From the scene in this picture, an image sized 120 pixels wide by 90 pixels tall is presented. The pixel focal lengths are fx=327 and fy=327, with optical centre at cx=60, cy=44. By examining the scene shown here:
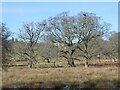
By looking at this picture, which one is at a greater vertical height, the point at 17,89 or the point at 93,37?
the point at 93,37

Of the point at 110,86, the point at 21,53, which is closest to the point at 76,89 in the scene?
the point at 110,86

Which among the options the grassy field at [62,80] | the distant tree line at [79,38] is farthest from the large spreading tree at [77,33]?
the grassy field at [62,80]

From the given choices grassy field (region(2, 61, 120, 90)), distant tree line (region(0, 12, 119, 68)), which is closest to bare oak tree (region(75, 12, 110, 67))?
distant tree line (region(0, 12, 119, 68))

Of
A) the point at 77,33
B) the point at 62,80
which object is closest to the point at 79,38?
the point at 77,33

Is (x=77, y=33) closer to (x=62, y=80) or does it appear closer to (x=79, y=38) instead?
(x=79, y=38)

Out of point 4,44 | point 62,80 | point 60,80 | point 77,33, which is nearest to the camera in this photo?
point 4,44

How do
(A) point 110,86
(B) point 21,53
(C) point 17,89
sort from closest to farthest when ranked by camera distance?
(C) point 17,89
(A) point 110,86
(B) point 21,53

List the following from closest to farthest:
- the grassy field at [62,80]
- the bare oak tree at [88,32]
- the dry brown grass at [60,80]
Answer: the grassy field at [62,80]
the dry brown grass at [60,80]
the bare oak tree at [88,32]

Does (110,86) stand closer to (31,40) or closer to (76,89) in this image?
(76,89)

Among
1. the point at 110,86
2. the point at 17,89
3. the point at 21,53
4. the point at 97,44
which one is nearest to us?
the point at 17,89

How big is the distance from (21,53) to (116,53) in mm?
16374

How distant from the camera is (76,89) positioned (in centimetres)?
1797

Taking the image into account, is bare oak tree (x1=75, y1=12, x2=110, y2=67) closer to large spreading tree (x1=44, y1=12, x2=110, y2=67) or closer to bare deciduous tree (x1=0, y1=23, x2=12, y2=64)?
large spreading tree (x1=44, y1=12, x2=110, y2=67)

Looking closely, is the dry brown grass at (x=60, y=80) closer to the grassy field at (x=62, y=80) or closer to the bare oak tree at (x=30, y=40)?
the grassy field at (x=62, y=80)
